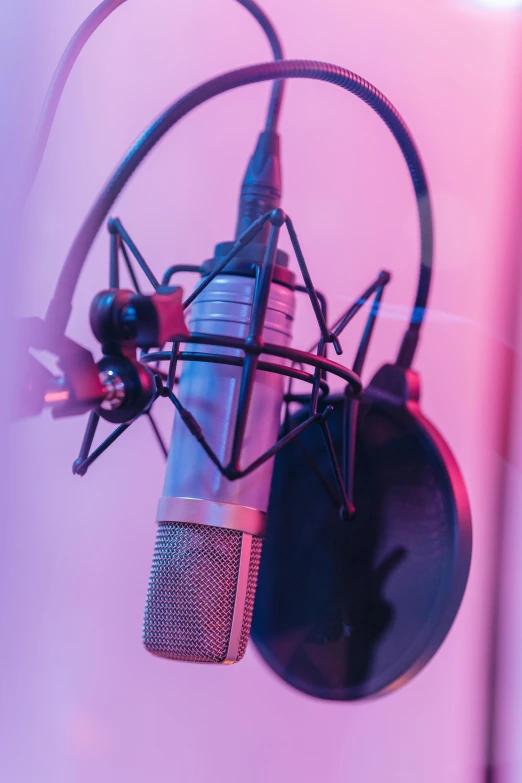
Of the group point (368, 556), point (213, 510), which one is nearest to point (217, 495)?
point (213, 510)

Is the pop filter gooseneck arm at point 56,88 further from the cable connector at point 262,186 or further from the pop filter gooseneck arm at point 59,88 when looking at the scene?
the cable connector at point 262,186

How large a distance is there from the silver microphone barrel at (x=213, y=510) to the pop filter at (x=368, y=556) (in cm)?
9

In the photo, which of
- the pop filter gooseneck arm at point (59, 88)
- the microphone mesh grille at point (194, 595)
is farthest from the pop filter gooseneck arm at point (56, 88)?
the microphone mesh grille at point (194, 595)

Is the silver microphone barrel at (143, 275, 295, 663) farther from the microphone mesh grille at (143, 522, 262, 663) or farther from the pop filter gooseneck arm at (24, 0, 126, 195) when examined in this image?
the pop filter gooseneck arm at (24, 0, 126, 195)

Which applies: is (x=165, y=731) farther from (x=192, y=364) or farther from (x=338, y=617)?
(x=192, y=364)

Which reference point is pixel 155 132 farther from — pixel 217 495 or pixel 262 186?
pixel 217 495

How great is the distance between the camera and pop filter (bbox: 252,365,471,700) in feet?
1.74

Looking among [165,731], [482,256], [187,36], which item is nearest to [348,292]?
[482,256]

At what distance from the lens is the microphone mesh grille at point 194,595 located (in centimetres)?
46

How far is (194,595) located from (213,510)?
0.05 m

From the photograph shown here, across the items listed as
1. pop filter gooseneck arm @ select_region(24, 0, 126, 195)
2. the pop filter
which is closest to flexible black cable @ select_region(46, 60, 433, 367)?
pop filter gooseneck arm @ select_region(24, 0, 126, 195)

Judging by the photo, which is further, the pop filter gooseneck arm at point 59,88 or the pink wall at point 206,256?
the pink wall at point 206,256

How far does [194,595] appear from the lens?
0.46m

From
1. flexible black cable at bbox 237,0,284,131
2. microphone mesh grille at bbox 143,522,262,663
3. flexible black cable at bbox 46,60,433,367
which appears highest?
flexible black cable at bbox 237,0,284,131
